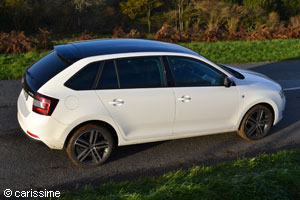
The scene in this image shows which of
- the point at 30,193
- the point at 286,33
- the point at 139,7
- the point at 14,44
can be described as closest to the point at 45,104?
the point at 30,193

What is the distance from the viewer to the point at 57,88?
533 cm

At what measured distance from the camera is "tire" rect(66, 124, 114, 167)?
548cm

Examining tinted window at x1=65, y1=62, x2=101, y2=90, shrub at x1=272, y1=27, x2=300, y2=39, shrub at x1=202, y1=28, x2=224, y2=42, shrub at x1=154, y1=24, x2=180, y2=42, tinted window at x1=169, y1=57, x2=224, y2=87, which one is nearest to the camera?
tinted window at x1=65, y1=62, x2=101, y2=90

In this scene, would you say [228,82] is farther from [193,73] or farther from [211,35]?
[211,35]

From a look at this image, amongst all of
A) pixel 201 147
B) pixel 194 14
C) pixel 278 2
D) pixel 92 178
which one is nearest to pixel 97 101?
pixel 92 178

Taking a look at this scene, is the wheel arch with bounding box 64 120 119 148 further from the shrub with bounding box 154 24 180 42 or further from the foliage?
the shrub with bounding box 154 24 180 42

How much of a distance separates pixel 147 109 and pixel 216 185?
1.61 metres

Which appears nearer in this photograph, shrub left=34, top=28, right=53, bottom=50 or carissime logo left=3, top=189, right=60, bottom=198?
carissime logo left=3, top=189, right=60, bottom=198

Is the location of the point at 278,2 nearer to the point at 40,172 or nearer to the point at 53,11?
the point at 53,11

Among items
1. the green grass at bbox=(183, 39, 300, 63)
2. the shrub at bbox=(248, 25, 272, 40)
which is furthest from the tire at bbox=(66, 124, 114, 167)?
the shrub at bbox=(248, 25, 272, 40)

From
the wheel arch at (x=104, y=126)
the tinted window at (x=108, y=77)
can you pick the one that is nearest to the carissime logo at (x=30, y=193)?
the wheel arch at (x=104, y=126)

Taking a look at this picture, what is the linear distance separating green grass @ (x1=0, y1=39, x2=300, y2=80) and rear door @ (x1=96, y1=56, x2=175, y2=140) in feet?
18.1

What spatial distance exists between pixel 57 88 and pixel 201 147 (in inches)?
105

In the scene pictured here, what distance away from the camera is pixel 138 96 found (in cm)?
569
